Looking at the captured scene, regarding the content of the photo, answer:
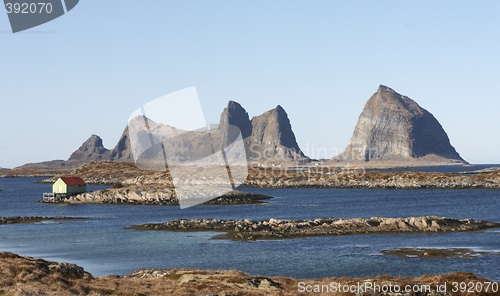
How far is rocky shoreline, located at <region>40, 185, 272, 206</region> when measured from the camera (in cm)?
10706

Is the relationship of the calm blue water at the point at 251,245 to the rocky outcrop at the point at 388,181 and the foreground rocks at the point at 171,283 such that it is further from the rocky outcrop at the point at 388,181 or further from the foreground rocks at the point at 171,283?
the rocky outcrop at the point at 388,181

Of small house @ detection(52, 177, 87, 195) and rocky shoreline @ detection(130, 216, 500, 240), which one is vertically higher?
small house @ detection(52, 177, 87, 195)

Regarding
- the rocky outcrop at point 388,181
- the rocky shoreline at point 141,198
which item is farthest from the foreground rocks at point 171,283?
the rocky outcrop at point 388,181

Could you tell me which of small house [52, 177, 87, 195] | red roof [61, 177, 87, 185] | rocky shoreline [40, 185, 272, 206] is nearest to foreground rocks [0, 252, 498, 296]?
rocky shoreline [40, 185, 272, 206]

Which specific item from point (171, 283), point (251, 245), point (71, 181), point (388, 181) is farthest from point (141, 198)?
point (171, 283)

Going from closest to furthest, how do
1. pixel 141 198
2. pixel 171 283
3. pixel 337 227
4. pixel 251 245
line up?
1. pixel 171 283
2. pixel 251 245
3. pixel 337 227
4. pixel 141 198

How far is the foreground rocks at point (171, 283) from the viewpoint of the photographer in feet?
85.8

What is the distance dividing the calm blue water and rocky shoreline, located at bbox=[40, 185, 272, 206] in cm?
1324

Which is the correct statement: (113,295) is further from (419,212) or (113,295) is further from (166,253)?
(419,212)

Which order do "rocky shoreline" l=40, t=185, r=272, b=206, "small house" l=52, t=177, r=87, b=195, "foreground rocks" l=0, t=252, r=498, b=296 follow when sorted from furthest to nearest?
"small house" l=52, t=177, r=87, b=195
"rocky shoreline" l=40, t=185, r=272, b=206
"foreground rocks" l=0, t=252, r=498, b=296

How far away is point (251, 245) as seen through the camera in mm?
53219

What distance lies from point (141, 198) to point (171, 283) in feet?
266

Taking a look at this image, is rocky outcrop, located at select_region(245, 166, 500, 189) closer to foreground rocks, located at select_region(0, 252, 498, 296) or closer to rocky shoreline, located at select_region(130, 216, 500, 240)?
rocky shoreline, located at select_region(130, 216, 500, 240)

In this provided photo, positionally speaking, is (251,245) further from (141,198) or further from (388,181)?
(388,181)
